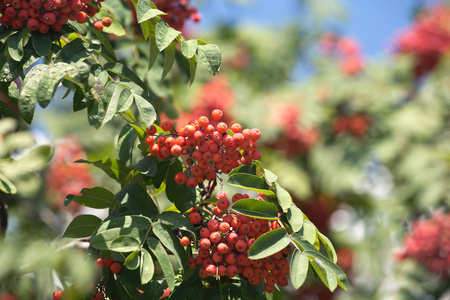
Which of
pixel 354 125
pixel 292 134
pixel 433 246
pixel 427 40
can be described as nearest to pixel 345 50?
pixel 427 40

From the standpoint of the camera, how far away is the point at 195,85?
5.18 m

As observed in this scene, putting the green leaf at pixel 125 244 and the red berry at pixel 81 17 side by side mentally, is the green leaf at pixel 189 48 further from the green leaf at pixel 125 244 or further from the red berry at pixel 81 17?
the green leaf at pixel 125 244

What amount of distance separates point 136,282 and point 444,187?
3914 mm

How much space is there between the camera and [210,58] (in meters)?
1.33

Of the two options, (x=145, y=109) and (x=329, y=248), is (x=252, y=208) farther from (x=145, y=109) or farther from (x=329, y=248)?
(x=145, y=109)

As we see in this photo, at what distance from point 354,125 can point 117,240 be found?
484cm

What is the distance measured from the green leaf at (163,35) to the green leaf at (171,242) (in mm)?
458

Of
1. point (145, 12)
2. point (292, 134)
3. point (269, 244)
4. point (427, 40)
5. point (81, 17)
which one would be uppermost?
point (145, 12)

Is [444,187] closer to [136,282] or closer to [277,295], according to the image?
[277,295]

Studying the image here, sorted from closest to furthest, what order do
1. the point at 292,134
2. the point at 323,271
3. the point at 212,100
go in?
the point at 323,271 < the point at 212,100 < the point at 292,134

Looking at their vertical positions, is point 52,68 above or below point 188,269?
above

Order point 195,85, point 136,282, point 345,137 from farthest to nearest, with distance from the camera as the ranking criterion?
point 345,137 → point 195,85 → point 136,282

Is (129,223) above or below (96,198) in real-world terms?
above

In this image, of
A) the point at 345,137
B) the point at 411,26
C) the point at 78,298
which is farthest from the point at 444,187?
the point at 78,298
